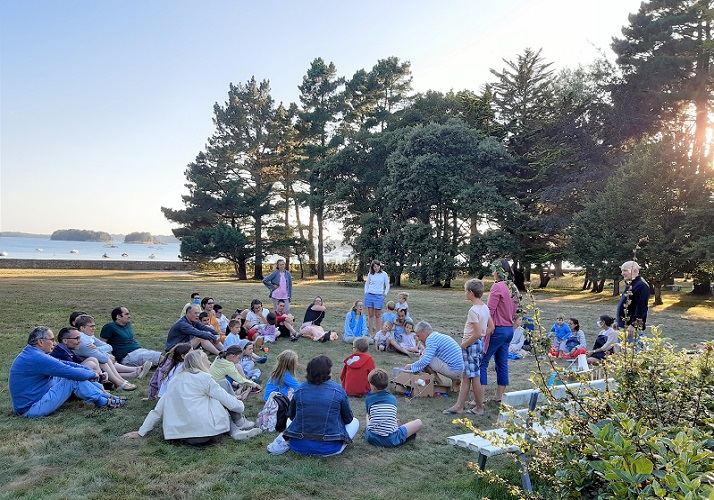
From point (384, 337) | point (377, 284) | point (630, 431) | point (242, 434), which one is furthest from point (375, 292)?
point (630, 431)

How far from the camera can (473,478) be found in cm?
423

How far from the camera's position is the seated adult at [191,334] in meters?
7.96

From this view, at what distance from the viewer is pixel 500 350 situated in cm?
623

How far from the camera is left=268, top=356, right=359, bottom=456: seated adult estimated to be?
4.64m

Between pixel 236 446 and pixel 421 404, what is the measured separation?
2642 millimetres

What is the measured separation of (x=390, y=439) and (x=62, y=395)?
12.6 feet

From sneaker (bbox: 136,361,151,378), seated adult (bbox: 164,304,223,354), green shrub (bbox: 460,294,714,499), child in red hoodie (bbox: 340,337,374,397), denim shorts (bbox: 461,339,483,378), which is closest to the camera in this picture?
green shrub (bbox: 460,294,714,499)

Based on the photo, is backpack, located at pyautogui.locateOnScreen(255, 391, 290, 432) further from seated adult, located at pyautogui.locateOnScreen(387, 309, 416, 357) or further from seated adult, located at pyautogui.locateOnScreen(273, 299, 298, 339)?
seated adult, located at pyautogui.locateOnScreen(273, 299, 298, 339)

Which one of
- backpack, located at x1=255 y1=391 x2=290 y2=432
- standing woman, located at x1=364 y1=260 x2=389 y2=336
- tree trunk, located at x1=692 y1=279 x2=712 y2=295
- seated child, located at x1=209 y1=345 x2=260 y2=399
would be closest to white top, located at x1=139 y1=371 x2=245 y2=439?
backpack, located at x1=255 y1=391 x2=290 y2=432

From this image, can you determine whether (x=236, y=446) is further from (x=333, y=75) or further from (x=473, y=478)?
(x=333, y=75)

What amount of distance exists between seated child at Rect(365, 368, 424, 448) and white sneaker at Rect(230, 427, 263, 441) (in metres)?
1.18

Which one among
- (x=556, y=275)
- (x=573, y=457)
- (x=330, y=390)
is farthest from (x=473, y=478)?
(x=556, y=275)

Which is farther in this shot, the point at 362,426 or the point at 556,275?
the point at 556,275

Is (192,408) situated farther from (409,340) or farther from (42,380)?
(409,340)
